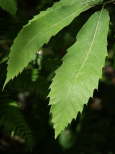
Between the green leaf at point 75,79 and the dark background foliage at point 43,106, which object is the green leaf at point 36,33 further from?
the dark background foliage at point 43,106

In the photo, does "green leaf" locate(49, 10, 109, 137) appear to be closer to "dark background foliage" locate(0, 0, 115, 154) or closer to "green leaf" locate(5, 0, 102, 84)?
"green leaf" locate(5, 0, 102, 84)

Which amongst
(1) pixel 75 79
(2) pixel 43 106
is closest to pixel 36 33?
(1) pixel 75 79

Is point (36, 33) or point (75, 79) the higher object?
point (36, 33)

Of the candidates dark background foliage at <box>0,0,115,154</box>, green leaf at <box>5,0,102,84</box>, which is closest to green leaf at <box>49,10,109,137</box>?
green leaf at <box>5,0,102,84</box>

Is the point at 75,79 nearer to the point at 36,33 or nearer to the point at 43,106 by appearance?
the point at 36,33

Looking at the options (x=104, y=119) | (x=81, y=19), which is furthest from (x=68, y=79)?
(x=104, y=119)
